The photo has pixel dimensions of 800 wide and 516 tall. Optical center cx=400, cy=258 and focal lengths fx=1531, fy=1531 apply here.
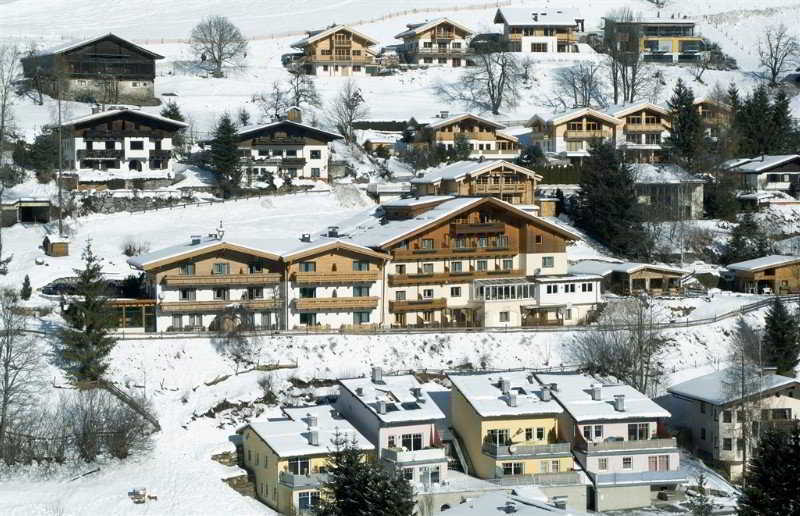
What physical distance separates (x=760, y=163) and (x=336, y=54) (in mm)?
31991

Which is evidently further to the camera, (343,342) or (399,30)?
(399,30)

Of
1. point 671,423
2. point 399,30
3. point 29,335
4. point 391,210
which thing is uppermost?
point 399,30

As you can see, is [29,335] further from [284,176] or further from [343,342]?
[284,176]

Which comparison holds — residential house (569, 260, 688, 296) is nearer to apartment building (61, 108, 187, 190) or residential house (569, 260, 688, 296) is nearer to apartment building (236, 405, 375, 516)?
apartment building (236, 405, 375, 516)

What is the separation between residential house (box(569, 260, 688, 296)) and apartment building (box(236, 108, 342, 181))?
16.6m

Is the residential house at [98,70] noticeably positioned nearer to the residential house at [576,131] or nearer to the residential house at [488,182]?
the residential house at [488,182]

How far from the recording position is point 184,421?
2040 inches

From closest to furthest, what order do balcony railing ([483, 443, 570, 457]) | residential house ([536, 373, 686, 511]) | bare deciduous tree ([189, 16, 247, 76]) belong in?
balcony railing ([483, 443, 570, 457]) → residential house ([536, 373, 686, 511]) → bare deciduous tree ([189, 16, 247, 76])

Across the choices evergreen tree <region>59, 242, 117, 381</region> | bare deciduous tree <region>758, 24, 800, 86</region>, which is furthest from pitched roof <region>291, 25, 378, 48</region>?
evergreen tree <region>59, 242, 117, 381</region>

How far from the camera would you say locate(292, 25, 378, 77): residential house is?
9975cm

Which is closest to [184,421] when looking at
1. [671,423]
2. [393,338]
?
[393,338]

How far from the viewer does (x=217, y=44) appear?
101812 millimetres

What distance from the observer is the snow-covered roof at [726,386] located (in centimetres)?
5312

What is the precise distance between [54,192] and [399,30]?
51995 millimetres
